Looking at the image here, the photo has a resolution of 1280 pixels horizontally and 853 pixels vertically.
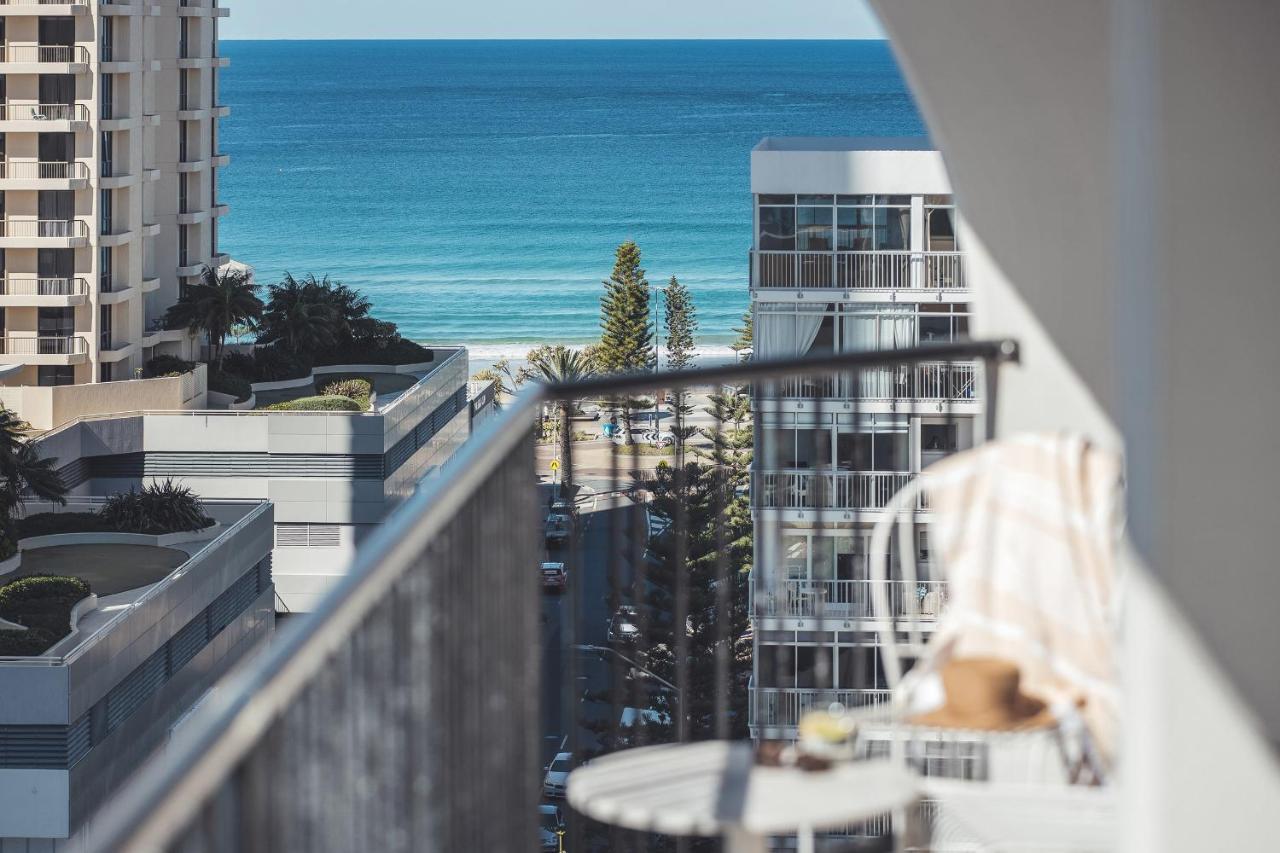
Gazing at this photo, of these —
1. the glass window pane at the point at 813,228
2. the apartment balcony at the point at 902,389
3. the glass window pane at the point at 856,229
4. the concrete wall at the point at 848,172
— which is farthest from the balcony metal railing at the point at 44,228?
the glass window pane at the point at 856,229

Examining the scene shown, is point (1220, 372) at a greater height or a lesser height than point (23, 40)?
lesser

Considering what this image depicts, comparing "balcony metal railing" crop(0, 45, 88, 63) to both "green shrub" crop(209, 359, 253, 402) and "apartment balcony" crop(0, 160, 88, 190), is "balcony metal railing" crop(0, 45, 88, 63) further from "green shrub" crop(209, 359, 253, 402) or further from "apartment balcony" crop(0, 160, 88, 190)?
"green shrub" crop(209, 359, 253, 402)

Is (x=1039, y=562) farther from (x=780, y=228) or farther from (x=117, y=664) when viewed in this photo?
(x=117, y=664)

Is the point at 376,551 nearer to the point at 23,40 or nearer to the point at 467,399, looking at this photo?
the point at 23,40

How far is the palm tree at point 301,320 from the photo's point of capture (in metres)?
30.7

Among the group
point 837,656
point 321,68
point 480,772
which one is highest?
point 321,68

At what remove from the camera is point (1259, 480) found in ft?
6.20

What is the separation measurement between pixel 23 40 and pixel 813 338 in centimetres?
1707

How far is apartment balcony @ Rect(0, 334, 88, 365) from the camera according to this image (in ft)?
90.7

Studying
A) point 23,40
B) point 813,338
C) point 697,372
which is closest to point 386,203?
point 23,40

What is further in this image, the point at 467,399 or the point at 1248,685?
the point at 467,399

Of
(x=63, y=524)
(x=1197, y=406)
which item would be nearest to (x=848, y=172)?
(x=63, y=524)

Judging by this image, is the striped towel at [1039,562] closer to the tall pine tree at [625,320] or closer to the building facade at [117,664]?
the building facade at [117,664]

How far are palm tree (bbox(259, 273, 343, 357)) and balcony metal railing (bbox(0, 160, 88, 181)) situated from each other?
16.1 feet
